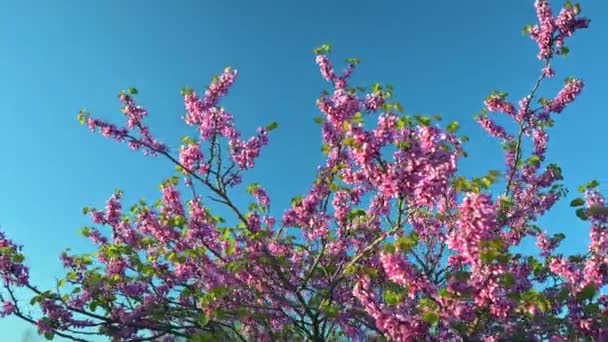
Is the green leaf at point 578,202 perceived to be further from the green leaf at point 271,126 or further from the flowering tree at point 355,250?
the green leaf at point 271,126

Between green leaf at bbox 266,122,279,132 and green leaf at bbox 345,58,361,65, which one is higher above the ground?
green leaf at bbox 345,58,361,65

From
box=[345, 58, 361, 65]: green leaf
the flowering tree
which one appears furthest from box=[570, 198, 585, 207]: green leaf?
box=[345, 58, 361, 65]: green leaf

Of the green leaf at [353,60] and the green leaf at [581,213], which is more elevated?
the green leaf at [353,60]

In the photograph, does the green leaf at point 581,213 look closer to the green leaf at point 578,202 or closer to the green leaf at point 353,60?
the green leaf at point 578,202

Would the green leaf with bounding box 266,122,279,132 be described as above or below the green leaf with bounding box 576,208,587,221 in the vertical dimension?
above

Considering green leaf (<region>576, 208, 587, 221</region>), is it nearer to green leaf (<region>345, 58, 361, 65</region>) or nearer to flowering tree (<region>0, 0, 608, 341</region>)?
flowering tree (<region>0, 0, 608, 341</region>)

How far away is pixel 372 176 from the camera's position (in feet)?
25.2

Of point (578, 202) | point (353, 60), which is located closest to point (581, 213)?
point (578, 202)

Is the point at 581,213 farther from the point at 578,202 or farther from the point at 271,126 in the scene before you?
the point at 271,126

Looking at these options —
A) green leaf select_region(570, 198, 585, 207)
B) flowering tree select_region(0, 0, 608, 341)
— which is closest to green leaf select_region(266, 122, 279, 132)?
flowering tree select_region(0, 0, 608, 341)

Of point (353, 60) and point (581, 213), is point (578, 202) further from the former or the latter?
point (353, 60)

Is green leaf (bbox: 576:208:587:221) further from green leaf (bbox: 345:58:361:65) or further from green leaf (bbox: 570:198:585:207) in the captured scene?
green leaf (bbox: 345:58:361:65)

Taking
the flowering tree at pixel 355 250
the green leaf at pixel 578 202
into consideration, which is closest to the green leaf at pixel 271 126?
the flowering tree at pixel 355 250

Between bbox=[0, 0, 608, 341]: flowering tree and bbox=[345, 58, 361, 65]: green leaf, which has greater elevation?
bbox=[345, 58, 361, 65]: green leaf
